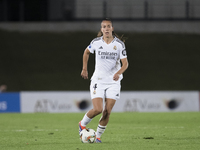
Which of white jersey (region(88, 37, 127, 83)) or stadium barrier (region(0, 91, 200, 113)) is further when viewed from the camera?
stadium barrier (region(0, 91, 200, 113))

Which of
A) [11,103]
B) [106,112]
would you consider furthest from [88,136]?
[11,103]

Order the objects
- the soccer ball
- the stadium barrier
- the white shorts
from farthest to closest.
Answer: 1. the stadium barrier
2. the white shorts
3. the soccer ball

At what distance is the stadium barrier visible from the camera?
60.1ft

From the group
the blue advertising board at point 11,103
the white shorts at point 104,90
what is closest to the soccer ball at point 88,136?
the white shorts at point 104,90

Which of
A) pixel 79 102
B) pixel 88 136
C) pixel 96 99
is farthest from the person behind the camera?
pixel 79 102

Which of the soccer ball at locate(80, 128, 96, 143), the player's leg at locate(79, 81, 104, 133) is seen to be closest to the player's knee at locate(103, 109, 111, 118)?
the player's leg at locate(79, 81, 104, 133)

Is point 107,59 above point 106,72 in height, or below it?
above

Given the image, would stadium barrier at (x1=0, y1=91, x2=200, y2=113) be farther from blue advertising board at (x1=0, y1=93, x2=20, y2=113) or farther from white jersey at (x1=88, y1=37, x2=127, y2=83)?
white jersey at (x1=88, y1=37, x2=127, y2=83)

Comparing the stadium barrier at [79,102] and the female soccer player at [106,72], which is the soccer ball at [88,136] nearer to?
the female soccer player at [106,72]

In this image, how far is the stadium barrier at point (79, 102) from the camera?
18312 mm

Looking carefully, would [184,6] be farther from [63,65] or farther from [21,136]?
[21,136]

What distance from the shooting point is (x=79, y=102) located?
1844 cm

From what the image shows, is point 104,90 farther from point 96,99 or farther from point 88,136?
point 88,136

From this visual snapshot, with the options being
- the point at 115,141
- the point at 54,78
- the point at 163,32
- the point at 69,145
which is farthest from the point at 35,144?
the point at 163,32
